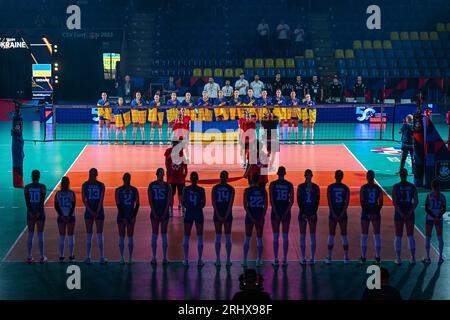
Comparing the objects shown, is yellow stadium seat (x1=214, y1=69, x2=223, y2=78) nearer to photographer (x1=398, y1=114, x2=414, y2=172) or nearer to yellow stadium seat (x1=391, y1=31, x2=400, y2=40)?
yellow stadium seat (x1=391, y1=31, x2=400, y2=40)

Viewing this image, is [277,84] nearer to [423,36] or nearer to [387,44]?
[387,44]

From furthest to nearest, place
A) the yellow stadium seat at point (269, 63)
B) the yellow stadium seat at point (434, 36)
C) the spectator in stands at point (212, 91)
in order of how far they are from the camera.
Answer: the yellow stadium seat at point (434, 36) → the yellow stadium seat at point (269, 63) → the spectator in stands at point (212, 91)

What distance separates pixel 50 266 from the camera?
14.8 m

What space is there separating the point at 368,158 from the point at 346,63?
17.2 m

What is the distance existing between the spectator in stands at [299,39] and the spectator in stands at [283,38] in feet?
1.63

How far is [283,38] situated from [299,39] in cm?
93

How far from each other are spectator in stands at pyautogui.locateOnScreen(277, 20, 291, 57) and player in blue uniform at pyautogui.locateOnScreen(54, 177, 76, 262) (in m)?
29.6

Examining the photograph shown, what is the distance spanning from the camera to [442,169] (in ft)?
71.2

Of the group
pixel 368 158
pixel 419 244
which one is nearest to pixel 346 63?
pixel 368 158

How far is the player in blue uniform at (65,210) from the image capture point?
1474 centimetres

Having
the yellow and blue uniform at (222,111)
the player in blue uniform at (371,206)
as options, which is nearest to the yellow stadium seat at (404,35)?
the yellow and blue uniform at (222,111)

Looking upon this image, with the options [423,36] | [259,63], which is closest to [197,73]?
[259,63]

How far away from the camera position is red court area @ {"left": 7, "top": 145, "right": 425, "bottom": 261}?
15852 mm

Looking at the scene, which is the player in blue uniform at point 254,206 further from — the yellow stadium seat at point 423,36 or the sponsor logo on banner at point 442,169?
the yellow stadium seat at point 423,36
